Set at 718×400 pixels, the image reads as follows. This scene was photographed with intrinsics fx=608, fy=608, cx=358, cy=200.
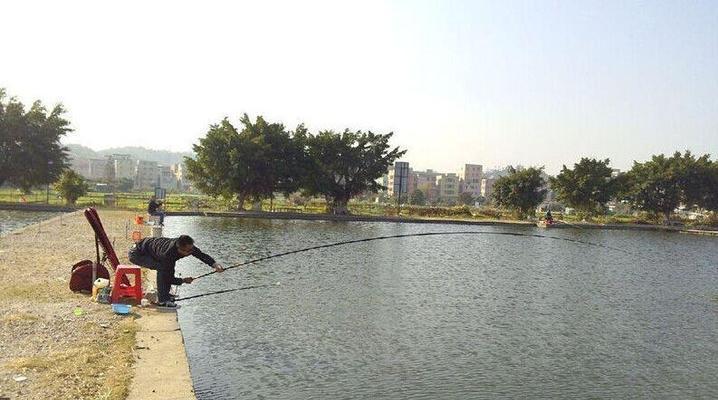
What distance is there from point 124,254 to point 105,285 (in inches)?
356

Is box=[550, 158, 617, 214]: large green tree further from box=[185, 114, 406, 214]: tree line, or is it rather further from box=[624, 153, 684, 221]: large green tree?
box=[185, 114, 406, 214]: tree line

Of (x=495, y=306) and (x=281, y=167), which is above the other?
(x=281, y=167)

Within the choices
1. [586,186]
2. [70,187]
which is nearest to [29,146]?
[70,187]

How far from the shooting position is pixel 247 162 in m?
58.2

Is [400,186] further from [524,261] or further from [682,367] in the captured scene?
[682,367]

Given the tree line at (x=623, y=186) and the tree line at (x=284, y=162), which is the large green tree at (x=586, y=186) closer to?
the tree line at (x=623, y=186)

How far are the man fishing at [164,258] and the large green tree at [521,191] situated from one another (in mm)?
59528

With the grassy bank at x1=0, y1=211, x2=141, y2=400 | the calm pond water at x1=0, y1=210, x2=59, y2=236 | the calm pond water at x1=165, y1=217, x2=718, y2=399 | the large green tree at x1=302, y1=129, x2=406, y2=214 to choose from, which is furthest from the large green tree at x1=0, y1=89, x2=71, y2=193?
the grassy bank at x1=0, y1=211, x2=141, y2=400

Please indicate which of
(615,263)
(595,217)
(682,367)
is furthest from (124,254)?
(595,217)

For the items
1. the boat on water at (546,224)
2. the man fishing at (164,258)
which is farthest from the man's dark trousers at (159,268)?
the boat on water at (546,224)

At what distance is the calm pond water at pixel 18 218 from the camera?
3396cm

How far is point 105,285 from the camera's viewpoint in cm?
1307

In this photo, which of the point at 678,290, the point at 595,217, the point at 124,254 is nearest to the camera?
the point at 124,254

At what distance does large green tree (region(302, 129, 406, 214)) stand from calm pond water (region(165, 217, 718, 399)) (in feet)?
110
